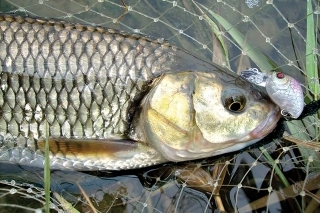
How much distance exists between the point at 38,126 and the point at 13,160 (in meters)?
0.33

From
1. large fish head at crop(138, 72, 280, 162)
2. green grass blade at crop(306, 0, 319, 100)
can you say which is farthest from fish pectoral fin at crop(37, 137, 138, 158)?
green grass blade at crop(306, 0, 319, 100)

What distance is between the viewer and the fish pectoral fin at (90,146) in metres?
3.09

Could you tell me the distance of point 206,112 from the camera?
2.97m

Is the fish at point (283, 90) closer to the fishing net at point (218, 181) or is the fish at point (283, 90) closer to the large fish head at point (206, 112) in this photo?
the large fish head at point (206, 112)

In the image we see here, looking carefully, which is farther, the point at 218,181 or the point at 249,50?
the point at 249,50

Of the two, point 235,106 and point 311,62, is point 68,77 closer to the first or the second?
point 235,106

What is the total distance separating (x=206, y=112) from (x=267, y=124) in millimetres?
341

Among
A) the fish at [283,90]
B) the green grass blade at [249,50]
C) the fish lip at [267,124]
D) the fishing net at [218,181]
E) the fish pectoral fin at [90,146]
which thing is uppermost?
the green grass blade at [249,50]

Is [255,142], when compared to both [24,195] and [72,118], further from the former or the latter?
[24,195]

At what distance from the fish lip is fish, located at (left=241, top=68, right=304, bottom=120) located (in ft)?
0.14

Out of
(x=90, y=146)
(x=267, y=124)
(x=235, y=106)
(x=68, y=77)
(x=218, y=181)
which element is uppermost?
(x=68, y=77)

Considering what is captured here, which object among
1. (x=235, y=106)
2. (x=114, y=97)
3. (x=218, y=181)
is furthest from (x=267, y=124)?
(x=114, y=97)

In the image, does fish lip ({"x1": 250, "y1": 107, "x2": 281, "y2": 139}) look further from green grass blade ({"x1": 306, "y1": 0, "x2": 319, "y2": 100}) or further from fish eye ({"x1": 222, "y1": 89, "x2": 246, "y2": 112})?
green grass blade ({"x1": 306, "y1": 0, "x2": 319, "y2": 100})

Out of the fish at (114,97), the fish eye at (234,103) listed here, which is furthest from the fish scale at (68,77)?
the fish eye at (234,103)
